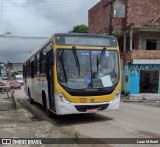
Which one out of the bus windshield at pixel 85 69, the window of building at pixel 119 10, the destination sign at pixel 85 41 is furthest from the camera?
the window of building at pixel 119 10

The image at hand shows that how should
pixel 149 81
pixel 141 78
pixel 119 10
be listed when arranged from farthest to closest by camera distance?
pixel 119 10 → pixel 149 81 → pixel 141 78

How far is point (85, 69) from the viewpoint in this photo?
11375 millimetres

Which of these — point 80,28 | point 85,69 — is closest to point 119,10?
point 85,69

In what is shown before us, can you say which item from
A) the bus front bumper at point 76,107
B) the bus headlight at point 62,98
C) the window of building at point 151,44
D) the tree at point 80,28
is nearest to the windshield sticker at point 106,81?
the bus front bumper at point 76,107

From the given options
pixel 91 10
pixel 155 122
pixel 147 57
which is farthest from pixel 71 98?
pixel 91 10

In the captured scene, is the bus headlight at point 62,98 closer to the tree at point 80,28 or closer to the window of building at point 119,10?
the window of building at point 119,10

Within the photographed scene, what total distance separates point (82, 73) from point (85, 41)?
1.23 meters

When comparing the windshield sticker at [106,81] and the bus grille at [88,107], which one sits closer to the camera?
the bus grille at [88,107]

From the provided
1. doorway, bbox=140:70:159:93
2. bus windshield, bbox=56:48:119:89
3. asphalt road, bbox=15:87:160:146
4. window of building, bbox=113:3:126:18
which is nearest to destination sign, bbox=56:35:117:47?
bus windshield, bbox=56:48:119:89

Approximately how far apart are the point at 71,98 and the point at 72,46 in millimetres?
1829

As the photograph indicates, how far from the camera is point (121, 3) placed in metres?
33.7

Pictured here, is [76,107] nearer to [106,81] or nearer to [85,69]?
[85,69]

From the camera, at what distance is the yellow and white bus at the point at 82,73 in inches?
438

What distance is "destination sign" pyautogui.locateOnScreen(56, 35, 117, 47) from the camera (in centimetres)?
1148
